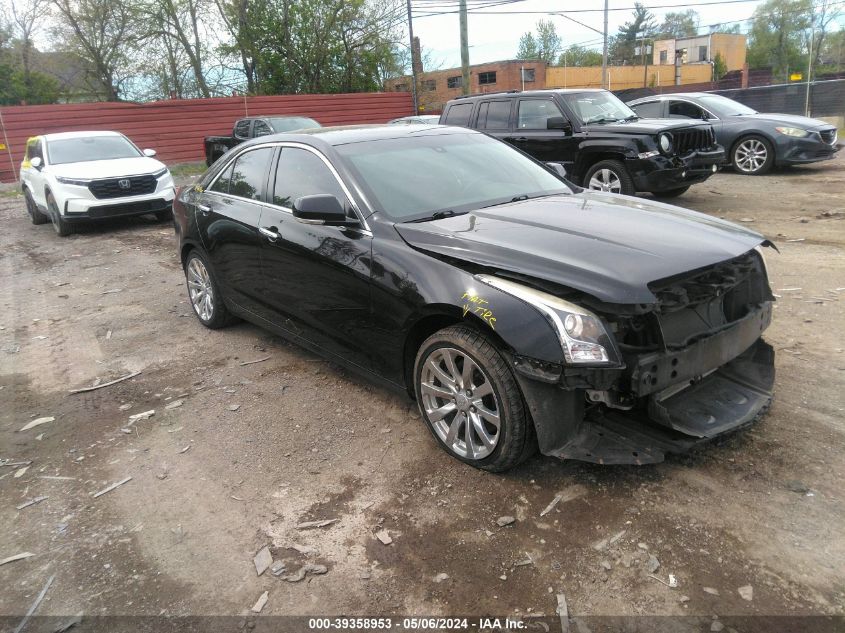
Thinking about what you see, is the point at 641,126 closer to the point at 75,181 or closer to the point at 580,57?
the point at 75,181

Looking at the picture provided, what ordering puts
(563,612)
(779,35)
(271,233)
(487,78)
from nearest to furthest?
(563,612)
(271,233)
(487,78)
(779,35)

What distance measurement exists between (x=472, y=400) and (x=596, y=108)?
822 centimetres

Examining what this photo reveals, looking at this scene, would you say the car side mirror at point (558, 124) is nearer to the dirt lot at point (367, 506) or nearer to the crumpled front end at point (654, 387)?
the dirt lot at point (367, 506)

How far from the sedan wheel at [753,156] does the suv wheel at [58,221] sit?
40.5 ft

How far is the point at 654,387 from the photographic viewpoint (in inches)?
115

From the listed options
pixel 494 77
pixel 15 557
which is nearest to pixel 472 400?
pixel 15 557

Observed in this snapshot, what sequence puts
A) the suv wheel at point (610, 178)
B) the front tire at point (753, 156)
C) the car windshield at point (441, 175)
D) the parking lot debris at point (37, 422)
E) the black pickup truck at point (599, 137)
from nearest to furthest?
the car windshield at point (441, 175) → the parking lot debris at point (37, 422) → the black pickup truck at point (599, 137) → the suv wheel at point (610, 178) → the front tire at point (753, 156)

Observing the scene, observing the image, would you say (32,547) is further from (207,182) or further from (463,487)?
(207,182)

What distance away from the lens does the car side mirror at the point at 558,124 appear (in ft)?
32.2

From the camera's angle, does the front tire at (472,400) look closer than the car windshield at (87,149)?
Yes

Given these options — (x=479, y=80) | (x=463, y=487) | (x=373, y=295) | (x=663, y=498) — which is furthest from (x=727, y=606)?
(x=479, y=80)

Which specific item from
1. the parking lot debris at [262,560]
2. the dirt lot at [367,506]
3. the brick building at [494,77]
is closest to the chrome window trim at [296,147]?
the dirt lot at [367,506]

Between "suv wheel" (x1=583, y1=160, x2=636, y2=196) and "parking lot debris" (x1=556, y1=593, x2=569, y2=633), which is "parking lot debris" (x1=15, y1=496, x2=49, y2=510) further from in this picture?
"suv wheel" (x1=583, y1=160, x2=636, y2=196)

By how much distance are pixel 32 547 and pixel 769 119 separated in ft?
43.3
